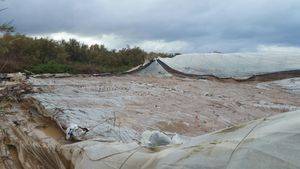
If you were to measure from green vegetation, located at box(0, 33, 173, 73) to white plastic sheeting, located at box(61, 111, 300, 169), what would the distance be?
1320 cm

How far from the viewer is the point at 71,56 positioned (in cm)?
2295

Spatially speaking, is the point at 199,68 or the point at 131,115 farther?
the point at 199,68

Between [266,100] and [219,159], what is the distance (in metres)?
6.53

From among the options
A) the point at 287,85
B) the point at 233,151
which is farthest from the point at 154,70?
the point at 233,151

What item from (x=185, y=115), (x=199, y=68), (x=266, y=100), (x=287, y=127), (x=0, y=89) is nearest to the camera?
(x=287, y=127)

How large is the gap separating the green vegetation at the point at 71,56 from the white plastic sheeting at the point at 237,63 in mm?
4480

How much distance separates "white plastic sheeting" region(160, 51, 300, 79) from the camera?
12.8 m

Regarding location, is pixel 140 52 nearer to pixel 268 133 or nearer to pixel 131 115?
pixel 131 115

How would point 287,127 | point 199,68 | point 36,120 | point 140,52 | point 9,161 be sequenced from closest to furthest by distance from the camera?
point 287,127 → point 9,161 → point 36,120 → point 199,68 → point 140,52

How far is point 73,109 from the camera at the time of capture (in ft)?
20.2

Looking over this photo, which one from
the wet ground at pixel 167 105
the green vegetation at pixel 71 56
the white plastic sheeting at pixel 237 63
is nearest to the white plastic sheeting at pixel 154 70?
the white plastic sheeting at pixel 237 63

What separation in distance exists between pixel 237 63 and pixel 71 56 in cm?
1127

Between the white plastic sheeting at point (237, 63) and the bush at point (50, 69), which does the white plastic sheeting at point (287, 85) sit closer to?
the white plastic sheeting at point (237, 63)

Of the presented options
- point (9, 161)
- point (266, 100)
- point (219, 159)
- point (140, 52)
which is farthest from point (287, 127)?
point (140, 52)
